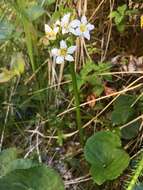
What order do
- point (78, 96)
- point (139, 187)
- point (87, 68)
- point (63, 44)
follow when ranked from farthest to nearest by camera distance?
point (87, 68) → point (78, 96) → point (63, 44) → point (139, 187)

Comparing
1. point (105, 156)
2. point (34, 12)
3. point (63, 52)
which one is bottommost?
point (105, 156)

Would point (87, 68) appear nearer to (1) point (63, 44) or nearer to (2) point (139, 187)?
(1) point (63, 44)

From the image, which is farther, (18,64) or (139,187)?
(18,64)

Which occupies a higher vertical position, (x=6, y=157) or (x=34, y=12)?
(x=34, y=12)

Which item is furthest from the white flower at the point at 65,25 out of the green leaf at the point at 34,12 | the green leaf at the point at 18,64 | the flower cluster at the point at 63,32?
the green leaf at the point at 18,64

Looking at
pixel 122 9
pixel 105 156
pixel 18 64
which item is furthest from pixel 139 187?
pixel 122 9

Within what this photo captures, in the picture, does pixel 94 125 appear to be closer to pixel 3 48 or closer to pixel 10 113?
pixel 10 113

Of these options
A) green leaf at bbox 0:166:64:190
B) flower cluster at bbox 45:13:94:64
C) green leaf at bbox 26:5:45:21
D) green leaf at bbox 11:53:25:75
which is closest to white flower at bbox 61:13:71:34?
flower cluster at bbox 45:13:94:64
